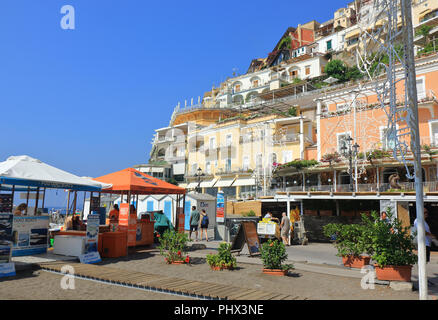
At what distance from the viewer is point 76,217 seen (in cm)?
1111

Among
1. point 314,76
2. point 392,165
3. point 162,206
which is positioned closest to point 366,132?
point 392,165

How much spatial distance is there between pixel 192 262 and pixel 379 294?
4.97m

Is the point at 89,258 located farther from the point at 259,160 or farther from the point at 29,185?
the point at 259,160

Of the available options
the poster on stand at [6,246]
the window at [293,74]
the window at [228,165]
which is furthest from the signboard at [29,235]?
the window at [293,74]

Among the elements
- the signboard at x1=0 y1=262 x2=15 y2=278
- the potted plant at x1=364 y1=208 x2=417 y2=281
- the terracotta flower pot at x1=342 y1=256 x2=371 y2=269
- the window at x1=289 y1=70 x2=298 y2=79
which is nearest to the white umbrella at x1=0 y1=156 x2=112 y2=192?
the signboard at x1=0 y1=262 x2=15 y2=278

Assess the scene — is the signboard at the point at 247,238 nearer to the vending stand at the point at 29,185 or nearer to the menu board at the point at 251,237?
the menu board at the point at 251,237

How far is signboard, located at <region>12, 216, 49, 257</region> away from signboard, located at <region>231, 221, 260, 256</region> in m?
5.56

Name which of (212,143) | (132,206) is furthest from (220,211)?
(212,143)

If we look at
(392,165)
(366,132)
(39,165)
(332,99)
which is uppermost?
(332,99)

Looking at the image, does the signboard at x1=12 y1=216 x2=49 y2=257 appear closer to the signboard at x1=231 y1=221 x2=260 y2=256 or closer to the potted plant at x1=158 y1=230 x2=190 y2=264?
the potted plant at x1=158 y1=230 x2=190 y2=264

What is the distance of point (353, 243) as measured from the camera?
26.1 ft

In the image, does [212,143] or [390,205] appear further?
[212,143]

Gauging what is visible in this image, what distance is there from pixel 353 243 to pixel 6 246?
7733mm
